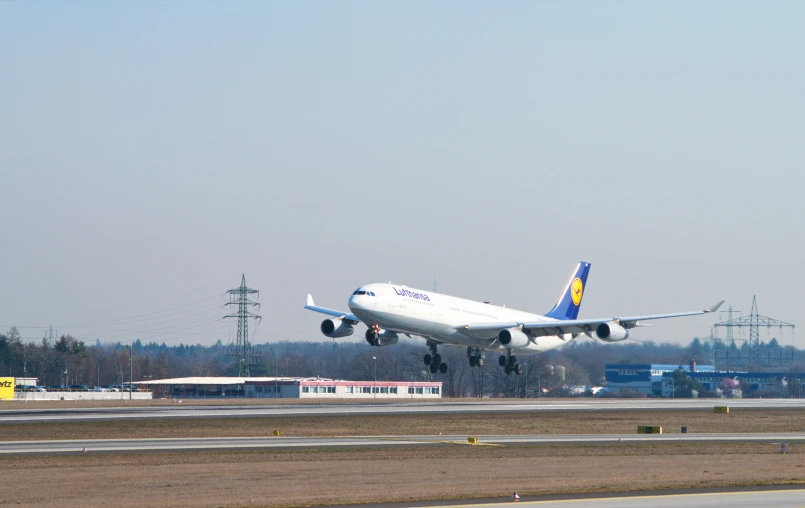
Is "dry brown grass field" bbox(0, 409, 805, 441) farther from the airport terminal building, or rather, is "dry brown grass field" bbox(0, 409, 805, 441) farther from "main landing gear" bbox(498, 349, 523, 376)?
the airport terminal building

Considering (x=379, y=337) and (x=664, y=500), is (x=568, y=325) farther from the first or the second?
(x=664, y=500)

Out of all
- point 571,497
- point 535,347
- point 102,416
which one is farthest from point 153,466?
point 535,347

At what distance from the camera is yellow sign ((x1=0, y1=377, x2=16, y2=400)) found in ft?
442

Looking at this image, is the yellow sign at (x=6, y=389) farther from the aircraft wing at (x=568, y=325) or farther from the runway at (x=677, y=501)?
the runway at (x=677, y=501)

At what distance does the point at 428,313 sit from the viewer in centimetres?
7800

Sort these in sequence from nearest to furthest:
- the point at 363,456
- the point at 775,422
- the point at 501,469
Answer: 1. the point at 501,469
2. the point at 363,456
3. the point at 775,422

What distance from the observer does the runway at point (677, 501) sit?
28.4 meters

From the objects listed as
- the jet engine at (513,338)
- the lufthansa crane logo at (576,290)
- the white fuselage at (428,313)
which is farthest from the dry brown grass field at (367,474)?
the lufthansa crane logo at (576,290)

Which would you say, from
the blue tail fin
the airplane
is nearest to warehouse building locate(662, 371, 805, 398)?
the blue tail fin

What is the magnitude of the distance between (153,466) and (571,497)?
17.2 m

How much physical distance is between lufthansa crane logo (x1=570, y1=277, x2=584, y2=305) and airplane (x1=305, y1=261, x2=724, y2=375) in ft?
20.5

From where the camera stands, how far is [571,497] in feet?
101

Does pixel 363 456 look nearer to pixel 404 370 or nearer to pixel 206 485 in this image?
pixel 206 485

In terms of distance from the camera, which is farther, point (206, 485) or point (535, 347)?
point (535, 347)
